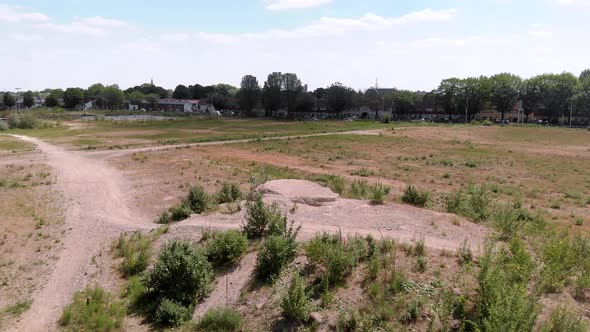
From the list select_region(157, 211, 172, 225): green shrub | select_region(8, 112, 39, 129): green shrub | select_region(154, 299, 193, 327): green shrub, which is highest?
select_region(8, 112, 39, 129): green shrub

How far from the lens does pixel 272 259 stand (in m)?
12.1

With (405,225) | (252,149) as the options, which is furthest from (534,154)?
(405,225)

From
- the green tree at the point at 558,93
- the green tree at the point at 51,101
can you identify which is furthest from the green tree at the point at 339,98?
the green tree at the point at 51,101

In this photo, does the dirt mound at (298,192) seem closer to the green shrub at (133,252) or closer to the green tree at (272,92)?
the green shrub at (133,252)

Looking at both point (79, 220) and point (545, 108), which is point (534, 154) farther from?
point (545, 108)

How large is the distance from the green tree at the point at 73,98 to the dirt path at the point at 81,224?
16914 cm

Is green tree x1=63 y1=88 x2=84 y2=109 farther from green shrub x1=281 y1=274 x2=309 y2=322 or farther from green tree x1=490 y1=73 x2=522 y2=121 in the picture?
green shrub x1=281 y1=274 x2=309 y2=322

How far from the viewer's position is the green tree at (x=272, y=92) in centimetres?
13462

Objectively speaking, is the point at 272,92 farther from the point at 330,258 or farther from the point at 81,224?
the point at 330,258

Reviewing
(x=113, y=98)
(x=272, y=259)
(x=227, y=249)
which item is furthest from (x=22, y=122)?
(x=113, y=98)

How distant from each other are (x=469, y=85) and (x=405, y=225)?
444 ft

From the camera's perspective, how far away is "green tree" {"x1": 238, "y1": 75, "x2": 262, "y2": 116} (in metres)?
138

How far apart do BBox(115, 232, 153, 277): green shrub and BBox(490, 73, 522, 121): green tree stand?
5328 inches

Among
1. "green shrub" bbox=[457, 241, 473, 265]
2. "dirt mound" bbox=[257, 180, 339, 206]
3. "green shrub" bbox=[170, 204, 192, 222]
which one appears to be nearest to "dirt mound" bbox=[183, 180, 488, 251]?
"dirt mound" bbox=[257, 180, 339, 206]
